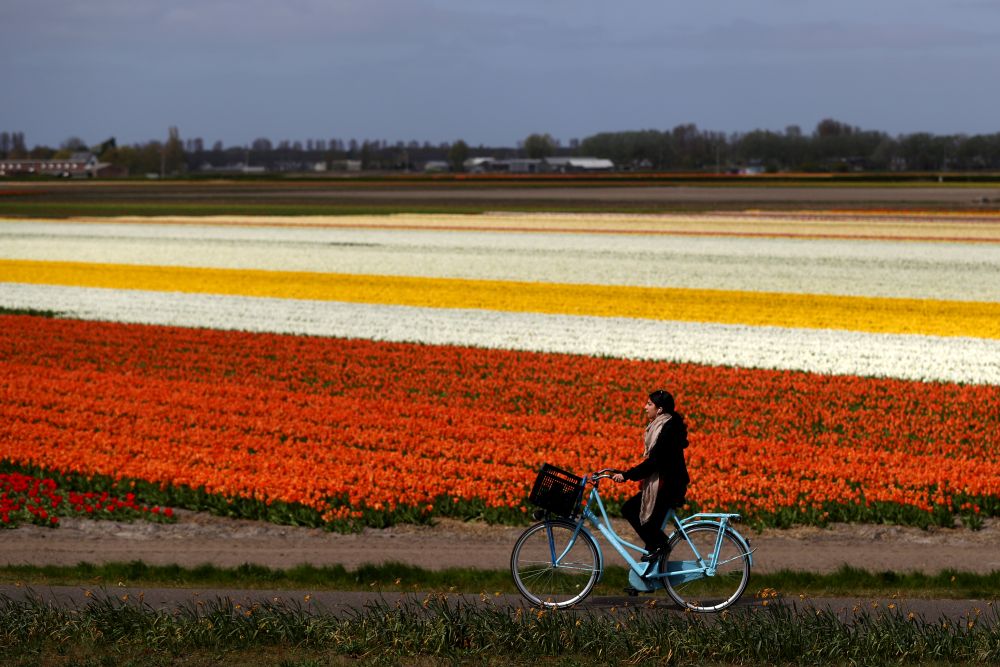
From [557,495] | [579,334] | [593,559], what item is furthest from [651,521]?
[579,334]

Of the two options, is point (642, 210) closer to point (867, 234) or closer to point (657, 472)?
point (867, 234)

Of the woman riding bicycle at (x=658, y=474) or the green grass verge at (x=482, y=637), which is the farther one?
the woman riding bicycle at (x=658, y=474)

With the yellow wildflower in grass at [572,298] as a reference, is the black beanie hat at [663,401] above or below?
above

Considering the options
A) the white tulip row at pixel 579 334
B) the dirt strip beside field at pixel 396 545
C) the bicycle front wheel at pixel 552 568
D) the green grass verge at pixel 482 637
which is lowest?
the dirt strip beside field at pixel 396 545

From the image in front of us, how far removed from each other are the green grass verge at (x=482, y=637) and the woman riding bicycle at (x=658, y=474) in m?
0.67

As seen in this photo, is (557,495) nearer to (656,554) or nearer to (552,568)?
(552,568)

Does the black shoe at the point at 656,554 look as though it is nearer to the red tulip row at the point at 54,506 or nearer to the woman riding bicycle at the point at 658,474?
the woman riding bicycle at the point at 658,474

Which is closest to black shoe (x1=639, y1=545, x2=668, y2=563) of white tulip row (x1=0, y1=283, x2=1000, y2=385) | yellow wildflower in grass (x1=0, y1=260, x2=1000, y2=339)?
white tulip row (x1=0, y1=283, x2=1000, y2=385)

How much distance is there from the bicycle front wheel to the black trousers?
1.25 feet

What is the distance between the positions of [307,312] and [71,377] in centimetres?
1106

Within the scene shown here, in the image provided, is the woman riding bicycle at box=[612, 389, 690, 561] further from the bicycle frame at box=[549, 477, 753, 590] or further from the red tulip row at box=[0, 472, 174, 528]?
the red tulip row at box=[0, 472, 174, 528]

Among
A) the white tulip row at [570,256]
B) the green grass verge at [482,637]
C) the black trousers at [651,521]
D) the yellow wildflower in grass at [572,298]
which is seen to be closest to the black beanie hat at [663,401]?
the black trousers at [651,521]

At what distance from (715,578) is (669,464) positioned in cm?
168

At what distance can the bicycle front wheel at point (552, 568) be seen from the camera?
10594 millimetres
